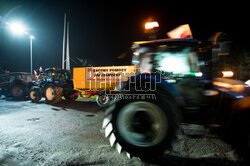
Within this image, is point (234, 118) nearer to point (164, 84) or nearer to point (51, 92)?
point (164, 84)

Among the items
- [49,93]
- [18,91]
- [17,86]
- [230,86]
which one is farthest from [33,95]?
[230,86]

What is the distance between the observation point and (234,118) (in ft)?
7.39

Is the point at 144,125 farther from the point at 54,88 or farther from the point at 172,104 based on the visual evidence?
the point at 54,88

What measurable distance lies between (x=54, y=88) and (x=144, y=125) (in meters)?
8.50

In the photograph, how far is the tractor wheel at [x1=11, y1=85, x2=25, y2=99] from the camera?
1180cm

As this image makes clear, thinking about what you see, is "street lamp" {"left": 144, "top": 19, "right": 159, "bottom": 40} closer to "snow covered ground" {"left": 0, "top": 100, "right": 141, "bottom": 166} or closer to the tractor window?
the tractor window

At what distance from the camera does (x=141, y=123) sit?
8.39ft

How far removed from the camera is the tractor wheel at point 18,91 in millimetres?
11797

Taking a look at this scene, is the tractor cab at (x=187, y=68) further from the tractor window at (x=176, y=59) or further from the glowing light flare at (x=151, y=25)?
the glowing light flare at (x=151, y=25)

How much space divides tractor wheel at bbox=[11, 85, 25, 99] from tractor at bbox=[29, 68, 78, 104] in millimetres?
2386

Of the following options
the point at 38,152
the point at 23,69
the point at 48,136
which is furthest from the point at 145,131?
the point at 23,69

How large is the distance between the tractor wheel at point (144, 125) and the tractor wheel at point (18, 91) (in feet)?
40.3

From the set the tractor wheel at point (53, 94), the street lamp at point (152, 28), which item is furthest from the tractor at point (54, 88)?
the street lamp at point (152, 28)

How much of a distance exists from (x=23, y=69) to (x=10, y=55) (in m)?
4.23
